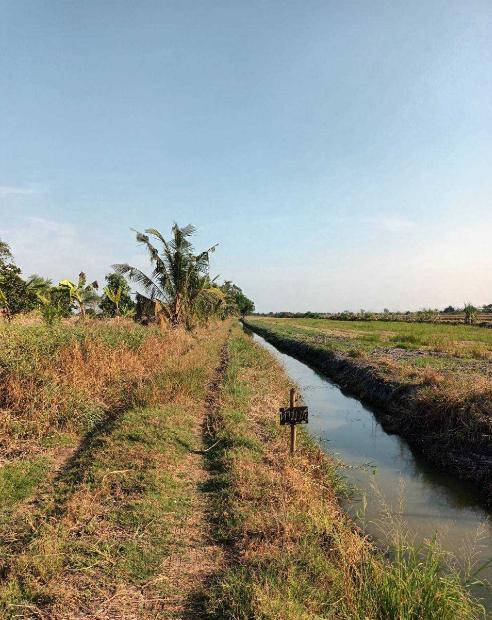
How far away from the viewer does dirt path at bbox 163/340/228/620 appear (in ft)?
10.6

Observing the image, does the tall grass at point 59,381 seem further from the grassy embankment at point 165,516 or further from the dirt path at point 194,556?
the dirt path at point 194,556

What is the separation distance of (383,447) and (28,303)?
18.6 meters

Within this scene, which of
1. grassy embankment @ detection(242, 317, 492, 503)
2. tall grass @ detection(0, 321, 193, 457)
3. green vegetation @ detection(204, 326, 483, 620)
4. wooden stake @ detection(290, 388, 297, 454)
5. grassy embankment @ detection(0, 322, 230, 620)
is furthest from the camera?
grassy embankment @ detection(242, 317, 492, 503)

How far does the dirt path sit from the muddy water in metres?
1.71

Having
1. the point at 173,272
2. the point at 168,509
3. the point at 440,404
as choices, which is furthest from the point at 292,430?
the point at 173,272

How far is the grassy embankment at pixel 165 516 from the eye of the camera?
3146 millimetres

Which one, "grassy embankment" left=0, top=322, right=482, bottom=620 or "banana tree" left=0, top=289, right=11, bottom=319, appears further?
"banana tree" left=0, top=289, right=11, bottom=319

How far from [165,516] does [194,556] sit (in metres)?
0.74

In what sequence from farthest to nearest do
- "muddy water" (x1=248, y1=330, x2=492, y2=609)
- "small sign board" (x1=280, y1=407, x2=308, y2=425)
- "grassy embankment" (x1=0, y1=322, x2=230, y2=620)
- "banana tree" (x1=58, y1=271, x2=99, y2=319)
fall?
"banana tree" (x1=58, y1=271, x2=99, y2=319) → "small sign board" (x1=280, y1=407, x2=308, y2=425) → "muddy water" (x1=248, y1=330, x2=492, y2=609) → "grassy embankment" (x1=0, y1=322, x2=230, y2=620)

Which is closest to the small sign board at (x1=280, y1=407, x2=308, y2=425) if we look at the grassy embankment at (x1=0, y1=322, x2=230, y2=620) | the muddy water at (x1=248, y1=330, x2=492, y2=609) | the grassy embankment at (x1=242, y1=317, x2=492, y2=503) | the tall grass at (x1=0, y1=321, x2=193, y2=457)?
the muddy water at (x1=248, y1=330, x2=492, y2=609)

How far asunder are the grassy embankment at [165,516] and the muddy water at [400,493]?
55 cm

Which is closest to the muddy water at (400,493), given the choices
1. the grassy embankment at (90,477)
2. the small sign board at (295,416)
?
the small sign board at (295,416)

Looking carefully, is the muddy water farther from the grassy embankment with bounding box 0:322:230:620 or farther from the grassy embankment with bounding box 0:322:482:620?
the grassy embankment with bounding box 0:322:230:620

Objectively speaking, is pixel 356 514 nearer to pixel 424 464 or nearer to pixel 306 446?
pixel 306 446
